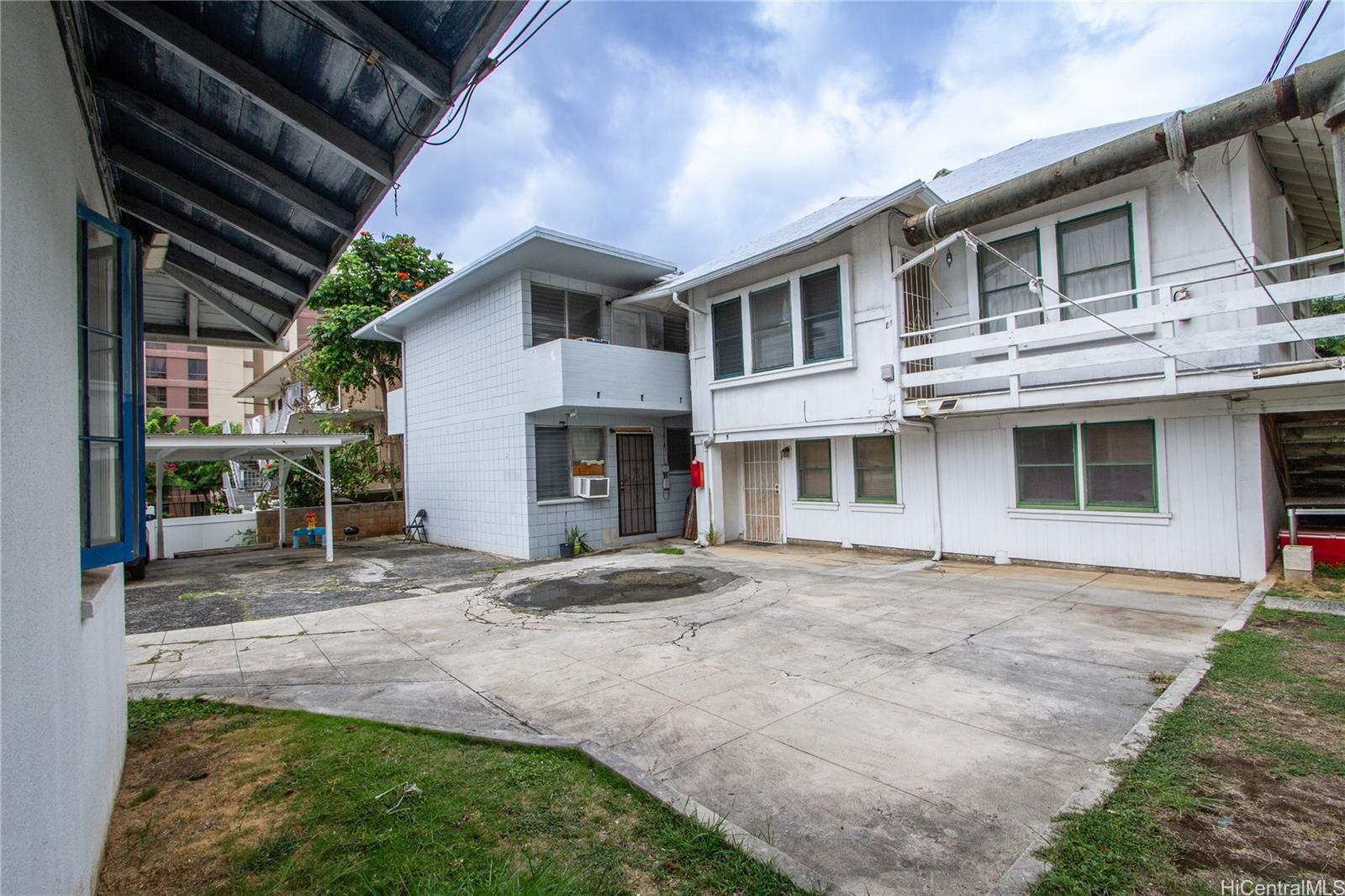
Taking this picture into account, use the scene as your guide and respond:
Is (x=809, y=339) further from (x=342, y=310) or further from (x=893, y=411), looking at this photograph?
(x=342, y=310)

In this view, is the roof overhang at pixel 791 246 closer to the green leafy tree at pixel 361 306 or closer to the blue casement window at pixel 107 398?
the blue casement window at pixel 107 398

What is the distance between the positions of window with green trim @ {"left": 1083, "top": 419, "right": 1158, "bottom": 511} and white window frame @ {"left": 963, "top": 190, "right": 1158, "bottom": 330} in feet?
4.49

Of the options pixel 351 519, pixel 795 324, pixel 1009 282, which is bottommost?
pixel 351 519

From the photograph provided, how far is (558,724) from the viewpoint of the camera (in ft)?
14.4

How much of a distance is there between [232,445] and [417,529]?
5220 mm

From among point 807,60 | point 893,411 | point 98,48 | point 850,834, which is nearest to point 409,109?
point 98,48

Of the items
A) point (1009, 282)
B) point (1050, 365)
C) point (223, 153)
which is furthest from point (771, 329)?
point (223, 153)

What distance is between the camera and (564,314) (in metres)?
13.1

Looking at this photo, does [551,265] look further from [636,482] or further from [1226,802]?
[1226,802]

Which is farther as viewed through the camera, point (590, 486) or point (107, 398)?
point (590, 486)

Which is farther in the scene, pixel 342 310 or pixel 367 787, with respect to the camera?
pixel 342 310

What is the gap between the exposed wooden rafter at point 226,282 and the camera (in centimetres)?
536

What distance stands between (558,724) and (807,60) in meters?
9.28

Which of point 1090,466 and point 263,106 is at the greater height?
point 263,106
